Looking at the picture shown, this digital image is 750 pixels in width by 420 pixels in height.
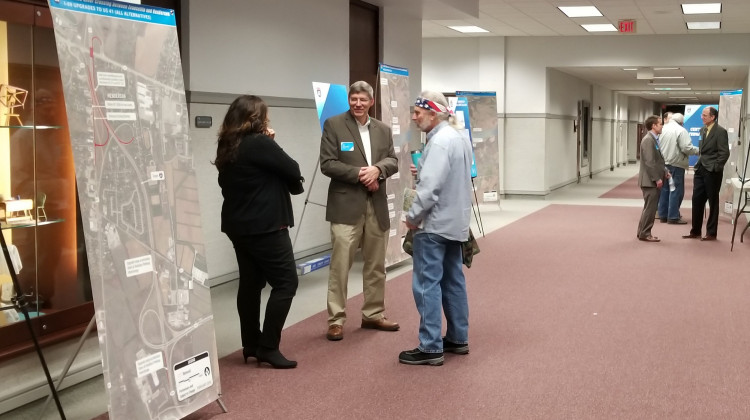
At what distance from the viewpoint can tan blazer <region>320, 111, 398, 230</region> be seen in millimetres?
4848

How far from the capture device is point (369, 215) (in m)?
5.00

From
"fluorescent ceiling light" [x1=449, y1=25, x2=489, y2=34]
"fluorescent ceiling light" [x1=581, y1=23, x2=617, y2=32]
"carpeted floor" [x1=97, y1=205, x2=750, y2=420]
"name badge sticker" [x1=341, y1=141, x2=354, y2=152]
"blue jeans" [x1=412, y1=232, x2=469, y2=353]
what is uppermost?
"fluorescent ceiling light" [x1=449, y1=25, x2=489, y2=34]

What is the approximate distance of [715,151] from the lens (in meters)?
9.15

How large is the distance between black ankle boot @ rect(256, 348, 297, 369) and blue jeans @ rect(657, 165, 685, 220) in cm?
800

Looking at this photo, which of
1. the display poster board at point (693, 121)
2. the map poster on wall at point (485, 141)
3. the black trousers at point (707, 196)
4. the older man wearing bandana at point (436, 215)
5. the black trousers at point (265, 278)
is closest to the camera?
the black trousers at point (265, 278)

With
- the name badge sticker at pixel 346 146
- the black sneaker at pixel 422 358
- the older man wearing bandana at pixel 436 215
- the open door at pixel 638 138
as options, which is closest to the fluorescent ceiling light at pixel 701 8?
the name badge sticker at pixel 346 146

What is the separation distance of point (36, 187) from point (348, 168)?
1.76 metres

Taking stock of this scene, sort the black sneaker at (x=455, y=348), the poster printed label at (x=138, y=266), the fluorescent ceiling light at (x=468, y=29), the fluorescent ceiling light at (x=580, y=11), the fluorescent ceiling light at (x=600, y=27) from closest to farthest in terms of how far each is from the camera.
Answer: the poster printed label at (x=138, y=266), the black sneaker at (x=455, y=348), the fluorescent ceiling light at (x=580, y=11), the fluorescent ceiling light at (x=600, y=27), the fluorescent ceiling light at (x=468, y=29)

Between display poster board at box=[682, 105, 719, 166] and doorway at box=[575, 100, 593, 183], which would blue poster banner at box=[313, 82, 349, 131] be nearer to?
doorway at box=[575, 100, 593, 183]

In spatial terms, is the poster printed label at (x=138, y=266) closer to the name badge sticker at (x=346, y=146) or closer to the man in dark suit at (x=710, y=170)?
the name badge sticker at (x=346, y=146)

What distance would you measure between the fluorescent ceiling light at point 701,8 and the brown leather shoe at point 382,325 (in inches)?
321

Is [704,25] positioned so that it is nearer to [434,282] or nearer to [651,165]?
[651,165]

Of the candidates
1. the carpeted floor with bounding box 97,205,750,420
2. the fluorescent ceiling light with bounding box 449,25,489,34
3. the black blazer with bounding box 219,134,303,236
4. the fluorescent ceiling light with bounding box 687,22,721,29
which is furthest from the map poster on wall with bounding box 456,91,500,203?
the black blazer with bounding box 219,134,303,236

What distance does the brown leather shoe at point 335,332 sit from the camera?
4.91 m
